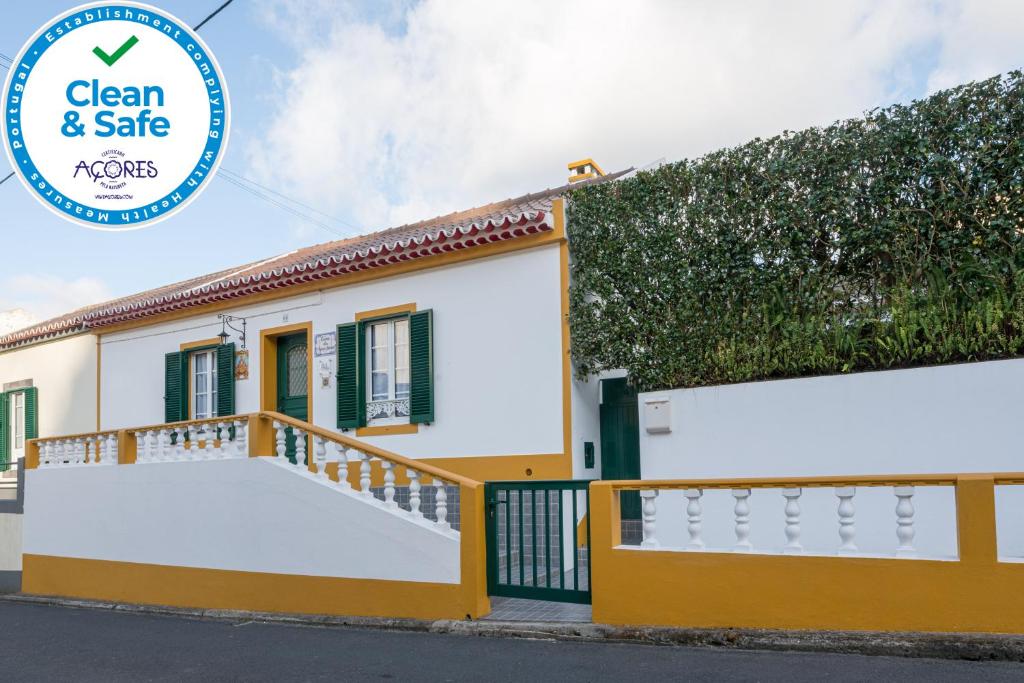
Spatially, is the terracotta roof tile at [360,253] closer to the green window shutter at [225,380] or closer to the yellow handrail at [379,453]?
the green window shutter at [225,380]

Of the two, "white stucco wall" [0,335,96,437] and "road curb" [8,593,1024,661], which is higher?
"white stucco wall" [0,335,96,437]

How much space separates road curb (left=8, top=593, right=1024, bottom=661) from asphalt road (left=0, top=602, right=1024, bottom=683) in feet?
0.35

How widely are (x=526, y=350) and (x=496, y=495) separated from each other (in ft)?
9.35

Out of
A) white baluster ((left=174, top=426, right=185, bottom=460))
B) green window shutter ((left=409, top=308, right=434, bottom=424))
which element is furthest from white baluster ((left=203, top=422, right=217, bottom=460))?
green window shutter ((left=409, top=308, right=434, bottom=424))

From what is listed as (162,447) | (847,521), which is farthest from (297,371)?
(847,521)

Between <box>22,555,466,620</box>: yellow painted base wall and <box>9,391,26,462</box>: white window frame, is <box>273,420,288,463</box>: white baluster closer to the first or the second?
<box>22,555,466,620</box>: yellow painted base wall

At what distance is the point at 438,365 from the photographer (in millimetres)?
10891

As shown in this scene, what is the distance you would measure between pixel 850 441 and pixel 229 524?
21.2 ft

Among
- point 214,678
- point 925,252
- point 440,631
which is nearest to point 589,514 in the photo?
point 440,631

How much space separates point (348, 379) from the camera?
38.1 ft

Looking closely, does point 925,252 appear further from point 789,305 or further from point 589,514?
point 589,514

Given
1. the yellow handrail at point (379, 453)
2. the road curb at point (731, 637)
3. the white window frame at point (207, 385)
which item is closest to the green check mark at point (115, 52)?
the yellow handrail at point (379, 453)

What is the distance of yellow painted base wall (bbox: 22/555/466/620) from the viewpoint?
782cm

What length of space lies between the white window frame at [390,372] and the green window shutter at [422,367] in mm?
131
